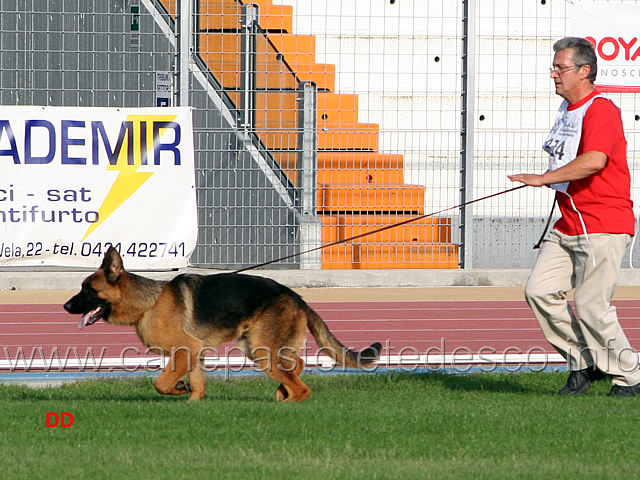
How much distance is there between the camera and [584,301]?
6734 mm

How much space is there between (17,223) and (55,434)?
25.6ft

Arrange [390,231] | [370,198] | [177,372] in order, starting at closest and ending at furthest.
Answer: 1. [177,372]
2. [390,231]
3. [370,198]

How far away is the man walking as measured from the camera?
6695 millimetres

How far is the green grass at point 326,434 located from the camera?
193 inches

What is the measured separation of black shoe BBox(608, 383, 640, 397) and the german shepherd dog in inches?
78.0

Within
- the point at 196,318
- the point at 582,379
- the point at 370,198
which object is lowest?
the point at 582,379

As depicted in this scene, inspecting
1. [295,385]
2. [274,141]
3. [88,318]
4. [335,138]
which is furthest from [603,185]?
[335,138]

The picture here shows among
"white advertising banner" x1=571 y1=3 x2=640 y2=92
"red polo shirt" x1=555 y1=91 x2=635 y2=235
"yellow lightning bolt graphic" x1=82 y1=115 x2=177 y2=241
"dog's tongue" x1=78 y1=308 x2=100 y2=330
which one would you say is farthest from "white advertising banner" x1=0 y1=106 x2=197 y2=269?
"red polo shirt" x1=555 y1=91 x2=635 y2=235

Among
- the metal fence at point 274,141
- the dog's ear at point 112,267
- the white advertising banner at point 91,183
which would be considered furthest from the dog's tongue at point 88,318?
the metal fence at point 274,141

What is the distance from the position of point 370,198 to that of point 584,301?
8566mm

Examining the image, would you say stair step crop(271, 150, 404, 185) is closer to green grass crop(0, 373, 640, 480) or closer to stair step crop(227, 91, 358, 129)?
stair step crop(227, 91, 358, 129)

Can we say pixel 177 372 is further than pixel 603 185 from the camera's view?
Answer: No

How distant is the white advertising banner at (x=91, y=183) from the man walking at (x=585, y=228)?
23.4ft

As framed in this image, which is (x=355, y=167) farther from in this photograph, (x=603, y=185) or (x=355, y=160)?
(x=603, y=185)
